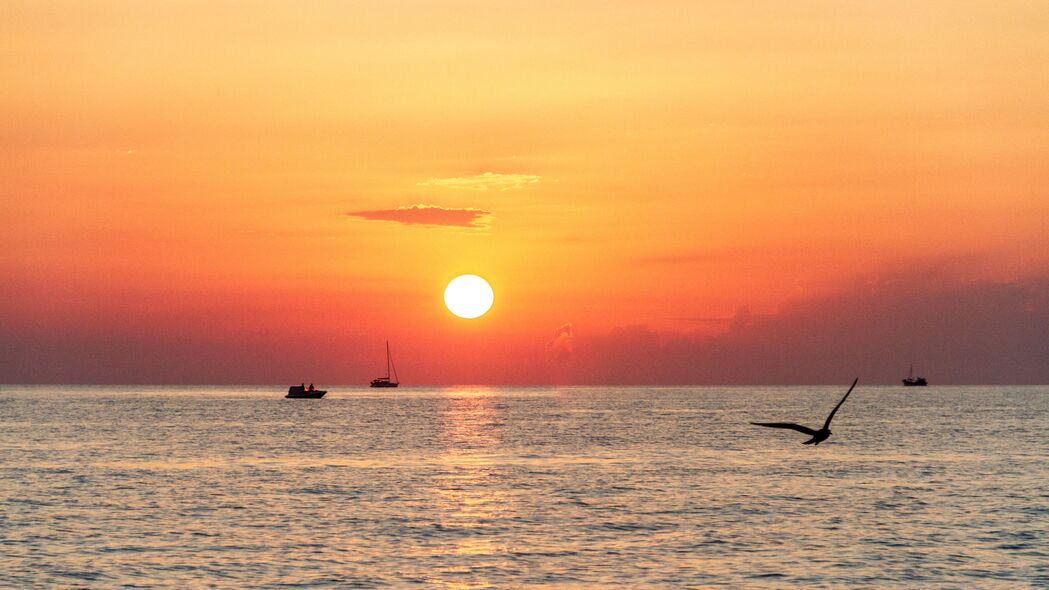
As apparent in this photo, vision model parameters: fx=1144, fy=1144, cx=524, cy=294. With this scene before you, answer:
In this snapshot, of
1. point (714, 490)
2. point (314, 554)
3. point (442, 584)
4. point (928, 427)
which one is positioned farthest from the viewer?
point (928, 427)

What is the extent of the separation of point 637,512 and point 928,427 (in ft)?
387

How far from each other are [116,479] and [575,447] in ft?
170

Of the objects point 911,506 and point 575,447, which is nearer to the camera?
point 911,506

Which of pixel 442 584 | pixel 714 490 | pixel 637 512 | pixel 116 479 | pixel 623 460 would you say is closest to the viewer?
pixel 442 584

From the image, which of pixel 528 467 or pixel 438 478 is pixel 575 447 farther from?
pixel 438 478

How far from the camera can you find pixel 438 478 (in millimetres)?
83375

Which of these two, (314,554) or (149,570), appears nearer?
(149,570)

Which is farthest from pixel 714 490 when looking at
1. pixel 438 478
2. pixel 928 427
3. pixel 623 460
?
pixel 928 427

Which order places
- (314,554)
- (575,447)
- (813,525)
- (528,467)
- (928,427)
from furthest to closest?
(928,427), (575,447), (528,467), (813,525), (314,554)

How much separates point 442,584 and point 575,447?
3017 inches

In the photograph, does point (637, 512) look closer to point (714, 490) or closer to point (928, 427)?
point (714, 490)

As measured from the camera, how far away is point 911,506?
6619cm

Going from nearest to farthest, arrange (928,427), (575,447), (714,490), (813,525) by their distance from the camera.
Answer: (813,525)
(714,490)
(575,447)
(928,427)

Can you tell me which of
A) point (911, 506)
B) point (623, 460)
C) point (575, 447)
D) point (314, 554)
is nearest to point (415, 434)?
point (575, 447)
